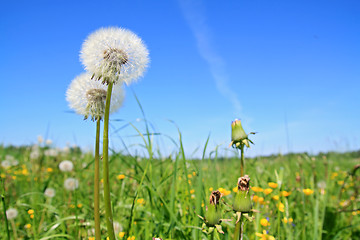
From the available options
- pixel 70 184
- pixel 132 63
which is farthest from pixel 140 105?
pixel 70 184

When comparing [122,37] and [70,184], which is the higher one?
[122,37]

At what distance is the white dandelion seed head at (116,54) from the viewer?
4.09 ft

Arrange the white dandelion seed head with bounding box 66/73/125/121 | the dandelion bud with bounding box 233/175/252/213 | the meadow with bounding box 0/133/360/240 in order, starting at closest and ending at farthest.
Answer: the dandelion bud with bounding box 233/175/252/213 → the white dandelion seed head with bounding box 66/73/125/121 → the meadow with bounding box 0/133/360/240

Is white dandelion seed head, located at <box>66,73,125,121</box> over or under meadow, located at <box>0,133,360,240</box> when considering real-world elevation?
over

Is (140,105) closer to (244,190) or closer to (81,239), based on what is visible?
(81,239)

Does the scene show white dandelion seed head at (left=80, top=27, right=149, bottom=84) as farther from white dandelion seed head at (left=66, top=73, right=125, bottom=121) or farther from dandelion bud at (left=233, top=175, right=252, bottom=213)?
dandelion bud at (left=233, top=175, right=252, bottom=213)

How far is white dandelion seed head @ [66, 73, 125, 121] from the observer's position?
1402 mm

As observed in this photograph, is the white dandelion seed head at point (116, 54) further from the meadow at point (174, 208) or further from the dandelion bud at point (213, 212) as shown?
the dandelion bud at point (213, 212)

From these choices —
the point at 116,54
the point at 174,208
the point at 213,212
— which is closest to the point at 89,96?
the point at 116,54

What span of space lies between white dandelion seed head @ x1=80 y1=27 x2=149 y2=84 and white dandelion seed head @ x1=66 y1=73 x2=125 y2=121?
0.10m

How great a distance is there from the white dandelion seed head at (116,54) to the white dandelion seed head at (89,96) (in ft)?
0.34

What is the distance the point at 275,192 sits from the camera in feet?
9.56

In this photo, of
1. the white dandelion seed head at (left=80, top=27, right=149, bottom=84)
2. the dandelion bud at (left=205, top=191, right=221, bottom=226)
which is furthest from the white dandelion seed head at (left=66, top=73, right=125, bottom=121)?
the dandelion bud at (left=205, top=191, right=221, bottom=226)

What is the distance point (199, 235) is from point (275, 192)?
4.74 feet
